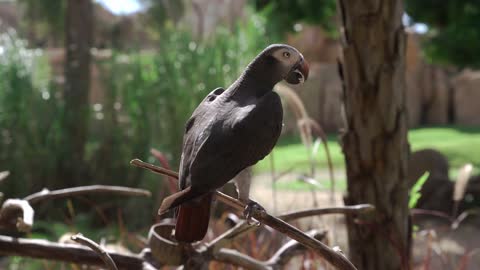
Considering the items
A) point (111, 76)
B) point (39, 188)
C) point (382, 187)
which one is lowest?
point (39, 188)

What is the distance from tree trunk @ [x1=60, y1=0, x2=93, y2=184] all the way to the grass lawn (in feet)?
3.64

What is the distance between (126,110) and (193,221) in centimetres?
294

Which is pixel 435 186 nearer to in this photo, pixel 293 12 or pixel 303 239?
pixel 293 12

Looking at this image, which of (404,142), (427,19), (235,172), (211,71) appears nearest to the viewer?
(235,172)

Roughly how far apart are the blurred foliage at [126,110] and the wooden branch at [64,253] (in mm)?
2183

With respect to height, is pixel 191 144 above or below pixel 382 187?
above

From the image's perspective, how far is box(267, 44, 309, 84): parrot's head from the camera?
373 millimetres

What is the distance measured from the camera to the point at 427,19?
147 inches

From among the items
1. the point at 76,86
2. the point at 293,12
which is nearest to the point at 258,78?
the point at 76,86

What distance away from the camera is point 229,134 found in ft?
1.13

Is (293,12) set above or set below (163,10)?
above

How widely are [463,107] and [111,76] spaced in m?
5.83

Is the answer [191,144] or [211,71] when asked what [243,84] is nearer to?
[191,144]

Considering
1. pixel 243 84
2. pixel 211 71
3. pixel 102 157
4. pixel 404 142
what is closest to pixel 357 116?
pixel 404 142
